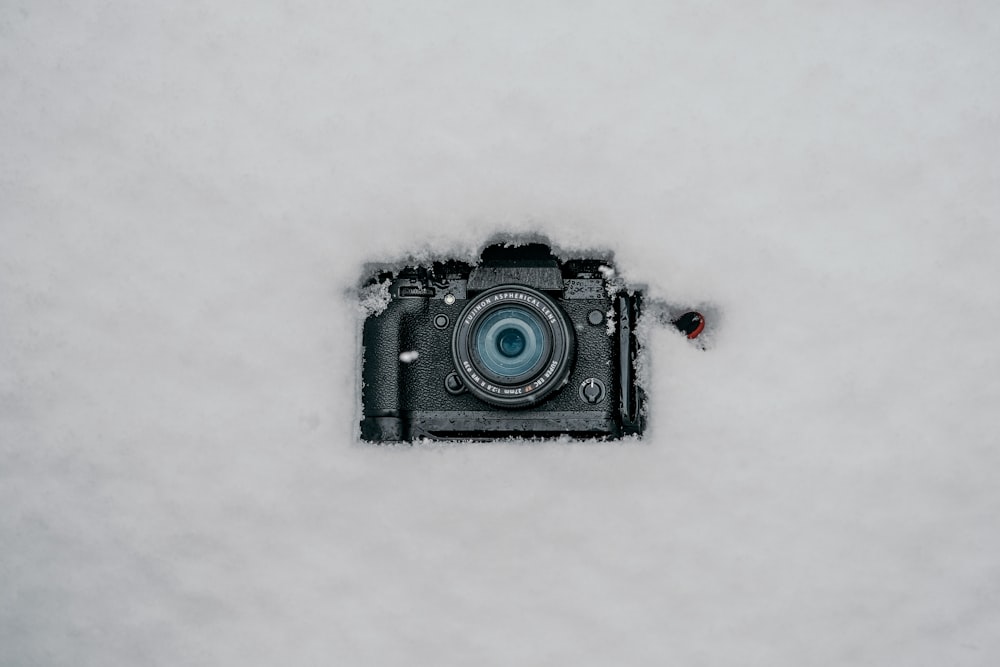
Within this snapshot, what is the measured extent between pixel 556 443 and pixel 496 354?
23 centimetres

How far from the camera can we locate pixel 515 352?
160 centimetres

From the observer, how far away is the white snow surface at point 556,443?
5.58ft

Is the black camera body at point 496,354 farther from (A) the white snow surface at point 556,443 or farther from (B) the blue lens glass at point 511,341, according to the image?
(A) the white snow surface at point 556,443

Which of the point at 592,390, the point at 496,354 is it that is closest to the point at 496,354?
the point at 496,354

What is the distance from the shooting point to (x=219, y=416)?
68.5 inches

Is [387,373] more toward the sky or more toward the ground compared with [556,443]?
more toward the sky

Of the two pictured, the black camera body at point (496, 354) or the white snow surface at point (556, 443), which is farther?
the white snow surface at point (556, 443)

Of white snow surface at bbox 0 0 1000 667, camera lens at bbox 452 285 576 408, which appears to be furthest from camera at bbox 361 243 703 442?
white snow surface at bbox 0 0 1000 667

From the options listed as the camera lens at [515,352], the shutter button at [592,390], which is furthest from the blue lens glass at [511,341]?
the shutter button at [592,390]

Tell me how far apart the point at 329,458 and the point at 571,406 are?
50 cm

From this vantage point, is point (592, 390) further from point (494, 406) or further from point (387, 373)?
point (387, 373)

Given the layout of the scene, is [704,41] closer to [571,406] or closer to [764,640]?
[571,406]

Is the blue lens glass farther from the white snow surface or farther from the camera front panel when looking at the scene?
the white snow surface

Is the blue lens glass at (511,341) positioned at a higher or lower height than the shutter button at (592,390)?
higher
